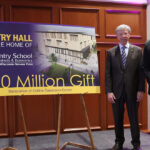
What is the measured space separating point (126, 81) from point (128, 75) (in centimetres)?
7

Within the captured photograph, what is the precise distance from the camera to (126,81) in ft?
7.88

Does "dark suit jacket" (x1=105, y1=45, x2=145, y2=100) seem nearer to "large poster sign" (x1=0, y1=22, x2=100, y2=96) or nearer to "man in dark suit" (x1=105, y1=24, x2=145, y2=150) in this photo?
"man in dark suit" (x1=105, y1=24, x2=145, y2=150)

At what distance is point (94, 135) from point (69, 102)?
0.67 meters

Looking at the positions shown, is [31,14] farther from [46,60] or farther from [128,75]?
[128,75]

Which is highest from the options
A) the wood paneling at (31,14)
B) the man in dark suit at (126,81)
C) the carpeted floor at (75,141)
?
the wood paneling at (31,14)

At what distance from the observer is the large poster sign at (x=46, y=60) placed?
2.25 metres

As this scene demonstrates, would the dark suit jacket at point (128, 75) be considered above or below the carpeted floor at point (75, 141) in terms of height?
above

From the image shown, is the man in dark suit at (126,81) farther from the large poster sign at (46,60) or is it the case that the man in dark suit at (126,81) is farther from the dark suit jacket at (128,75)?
the large poster sign at (46,60)

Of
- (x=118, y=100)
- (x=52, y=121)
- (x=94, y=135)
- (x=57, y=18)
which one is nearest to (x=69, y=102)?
(x=52, y=121)

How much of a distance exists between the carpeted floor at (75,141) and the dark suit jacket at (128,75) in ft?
2.61

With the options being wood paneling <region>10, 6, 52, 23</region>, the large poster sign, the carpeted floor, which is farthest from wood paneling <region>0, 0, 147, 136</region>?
the large poster sign

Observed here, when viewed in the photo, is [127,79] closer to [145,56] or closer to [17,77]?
[145,56]

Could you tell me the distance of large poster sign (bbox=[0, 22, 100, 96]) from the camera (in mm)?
2248

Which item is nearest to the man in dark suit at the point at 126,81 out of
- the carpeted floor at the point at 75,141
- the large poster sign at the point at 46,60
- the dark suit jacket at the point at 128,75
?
the dark suit jacket at the point at 128,75
